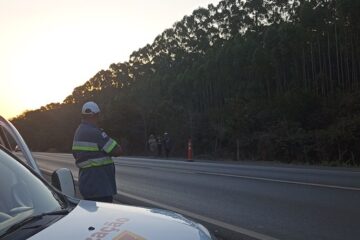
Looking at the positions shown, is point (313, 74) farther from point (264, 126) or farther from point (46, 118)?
point (46, 118)

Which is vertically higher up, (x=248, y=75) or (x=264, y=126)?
(x=248, y=75)

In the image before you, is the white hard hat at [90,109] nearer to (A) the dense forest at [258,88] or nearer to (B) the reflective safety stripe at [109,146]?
(B) the reflective safety stripe at [109,146]

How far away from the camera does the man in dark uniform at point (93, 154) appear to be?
6.32 m

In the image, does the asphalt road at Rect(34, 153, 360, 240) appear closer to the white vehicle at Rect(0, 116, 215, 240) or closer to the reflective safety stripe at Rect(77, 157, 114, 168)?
the reflective safety stripe at Rect(77, 157, 114, 168)

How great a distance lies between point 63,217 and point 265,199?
8.72 metres

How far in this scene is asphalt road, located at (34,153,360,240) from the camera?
835 centimetres

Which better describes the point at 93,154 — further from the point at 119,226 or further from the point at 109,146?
the point at 119,226

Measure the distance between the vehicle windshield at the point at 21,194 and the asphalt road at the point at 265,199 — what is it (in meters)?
4.69

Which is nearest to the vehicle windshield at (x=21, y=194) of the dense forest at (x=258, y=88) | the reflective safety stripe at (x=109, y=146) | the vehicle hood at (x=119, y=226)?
the vehicle hood at (x=119, y=226)

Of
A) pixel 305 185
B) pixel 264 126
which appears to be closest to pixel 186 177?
pixel 305 185

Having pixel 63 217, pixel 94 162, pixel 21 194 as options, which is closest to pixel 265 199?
pixel 94 162

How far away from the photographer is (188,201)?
11844 millimetres

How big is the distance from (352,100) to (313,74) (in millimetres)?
14721

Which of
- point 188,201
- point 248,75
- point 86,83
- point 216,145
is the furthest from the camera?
point 86,83
